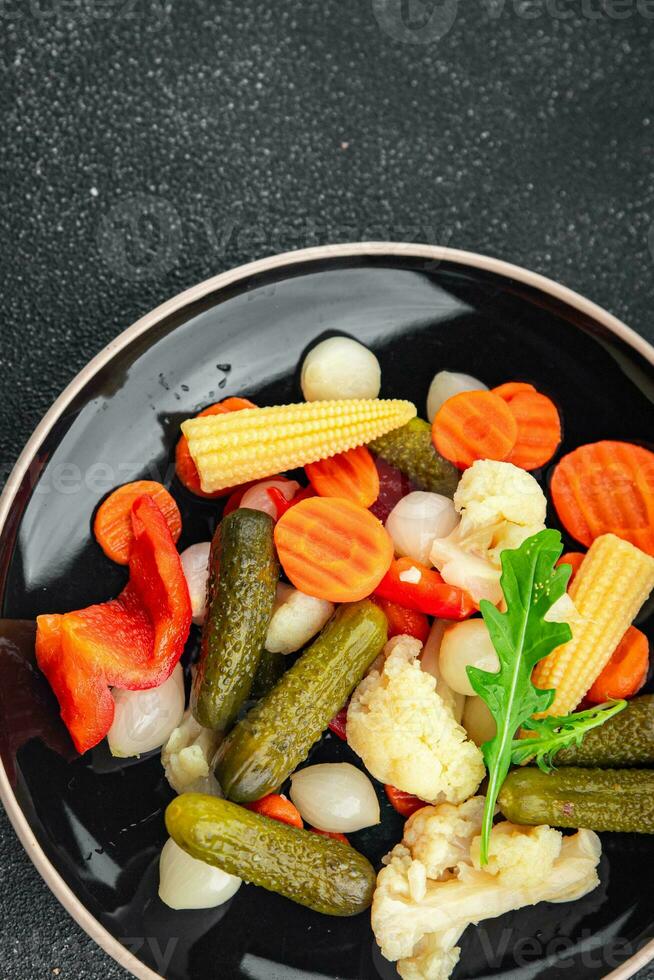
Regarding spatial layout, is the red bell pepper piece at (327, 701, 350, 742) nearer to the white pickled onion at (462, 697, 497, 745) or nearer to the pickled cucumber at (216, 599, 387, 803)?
the pickled cucumber at (216, 599, 387, 803)

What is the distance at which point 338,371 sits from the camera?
1.80 meters

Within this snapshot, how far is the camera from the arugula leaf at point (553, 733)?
62.7 inches

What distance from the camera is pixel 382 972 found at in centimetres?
169

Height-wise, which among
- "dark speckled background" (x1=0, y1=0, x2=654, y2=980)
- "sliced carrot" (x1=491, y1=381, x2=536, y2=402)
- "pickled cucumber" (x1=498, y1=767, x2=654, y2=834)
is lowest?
"pickled cucumber" (x1=498, y1=767, x2=654, y2=834)

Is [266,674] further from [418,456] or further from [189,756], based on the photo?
[418,456]

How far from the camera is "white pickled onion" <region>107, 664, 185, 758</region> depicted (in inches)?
66.6

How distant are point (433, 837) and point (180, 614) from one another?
23.5 inches

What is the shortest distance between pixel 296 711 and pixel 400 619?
0.96ft

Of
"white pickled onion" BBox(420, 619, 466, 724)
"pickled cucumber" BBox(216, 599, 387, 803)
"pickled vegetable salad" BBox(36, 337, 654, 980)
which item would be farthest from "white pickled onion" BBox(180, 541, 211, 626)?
"white pickled onion" BBox(420, 619, 466, 724)

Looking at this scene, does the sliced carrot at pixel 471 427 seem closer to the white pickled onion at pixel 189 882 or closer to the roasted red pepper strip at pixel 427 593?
the roasted red pepper strip at pixel 427 593

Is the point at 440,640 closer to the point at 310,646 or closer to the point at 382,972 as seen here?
the point at 310,646

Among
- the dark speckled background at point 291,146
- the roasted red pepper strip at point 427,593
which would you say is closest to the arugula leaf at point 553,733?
the roasted red pepper strip at point 427,593

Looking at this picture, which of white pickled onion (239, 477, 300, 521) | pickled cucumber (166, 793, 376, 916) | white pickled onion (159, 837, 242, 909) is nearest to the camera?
pickled cucumber (166, 793, 376, 916)

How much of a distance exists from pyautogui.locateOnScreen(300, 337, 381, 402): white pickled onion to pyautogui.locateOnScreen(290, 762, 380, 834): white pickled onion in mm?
707
